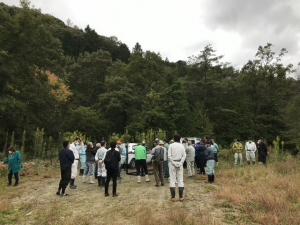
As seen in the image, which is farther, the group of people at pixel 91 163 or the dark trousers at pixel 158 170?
the dark trousers at pixel 158 170

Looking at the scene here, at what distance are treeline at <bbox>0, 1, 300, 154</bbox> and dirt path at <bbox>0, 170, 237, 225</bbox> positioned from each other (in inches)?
844

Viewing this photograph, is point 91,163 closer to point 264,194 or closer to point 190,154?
point 190,154

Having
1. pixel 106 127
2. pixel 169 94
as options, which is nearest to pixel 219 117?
pixel 169 94

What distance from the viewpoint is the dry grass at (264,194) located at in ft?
41.7

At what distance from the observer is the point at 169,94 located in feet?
174

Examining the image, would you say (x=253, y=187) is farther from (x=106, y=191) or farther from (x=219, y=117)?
(x=219, y=117)

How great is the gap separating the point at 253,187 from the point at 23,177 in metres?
12.0

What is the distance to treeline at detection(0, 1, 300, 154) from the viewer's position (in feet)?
136

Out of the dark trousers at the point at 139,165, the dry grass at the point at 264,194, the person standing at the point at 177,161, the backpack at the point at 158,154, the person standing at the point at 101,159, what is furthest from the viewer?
the dark trousers at the point at 139,165

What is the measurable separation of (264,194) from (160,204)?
3.69 m

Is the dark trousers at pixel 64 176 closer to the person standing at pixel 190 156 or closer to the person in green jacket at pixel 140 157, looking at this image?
the person in green jacket at pixel 140 157

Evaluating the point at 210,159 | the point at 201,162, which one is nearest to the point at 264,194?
the point at 210,159

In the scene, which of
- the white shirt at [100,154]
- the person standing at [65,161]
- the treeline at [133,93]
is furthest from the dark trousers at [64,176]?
the treeline at [133,93]

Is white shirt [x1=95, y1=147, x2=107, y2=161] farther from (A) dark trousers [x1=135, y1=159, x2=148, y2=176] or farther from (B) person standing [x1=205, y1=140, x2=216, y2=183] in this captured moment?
(B) person standing [x1=205, y1=140, x2=216, y2=183]
